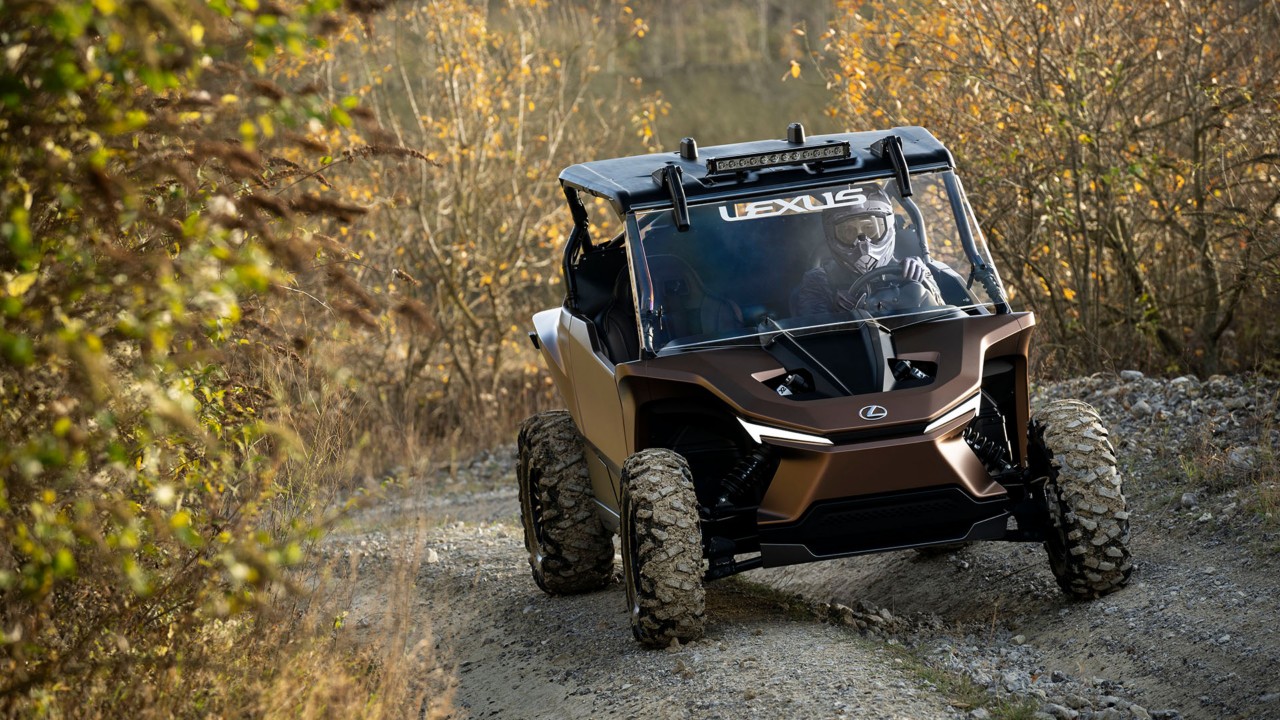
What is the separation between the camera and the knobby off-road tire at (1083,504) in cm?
637

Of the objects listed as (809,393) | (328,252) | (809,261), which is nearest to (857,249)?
(809,261)

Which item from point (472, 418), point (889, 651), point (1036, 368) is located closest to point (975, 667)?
point (889, 651)

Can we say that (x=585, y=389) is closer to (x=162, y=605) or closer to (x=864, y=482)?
(x=864, y=482)

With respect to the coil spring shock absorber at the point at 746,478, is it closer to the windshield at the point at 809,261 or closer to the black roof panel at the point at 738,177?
the windshield at the point at 809,261

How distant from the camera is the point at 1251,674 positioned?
5602 mm

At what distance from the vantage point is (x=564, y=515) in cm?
815

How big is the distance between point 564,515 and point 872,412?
101 inches

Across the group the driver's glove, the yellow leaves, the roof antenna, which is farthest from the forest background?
the driver's glove

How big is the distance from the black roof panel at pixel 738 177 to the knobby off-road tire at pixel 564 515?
4.96ft

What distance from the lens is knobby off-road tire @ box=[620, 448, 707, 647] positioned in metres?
6.22

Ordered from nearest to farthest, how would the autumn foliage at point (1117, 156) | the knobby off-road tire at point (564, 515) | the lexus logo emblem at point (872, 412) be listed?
the lexus logo emblem at point (872, 412)
the knobby off-road tire at point (564, 515)
the autumn foliage at point (1117, 156)

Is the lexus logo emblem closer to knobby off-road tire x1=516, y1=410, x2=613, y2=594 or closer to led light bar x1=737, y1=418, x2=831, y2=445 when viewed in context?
led light bar x1=737, y1=418, x2=831, y2=445

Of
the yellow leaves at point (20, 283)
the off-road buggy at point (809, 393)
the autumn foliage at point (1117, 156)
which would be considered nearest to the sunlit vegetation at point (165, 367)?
the yellow leaves at point (20, 283)

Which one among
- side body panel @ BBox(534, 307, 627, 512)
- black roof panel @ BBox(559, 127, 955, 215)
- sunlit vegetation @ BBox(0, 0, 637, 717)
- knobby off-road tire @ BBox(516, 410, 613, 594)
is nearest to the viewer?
sunlit vegetation @ BBox(0, 0, 637, 717)
